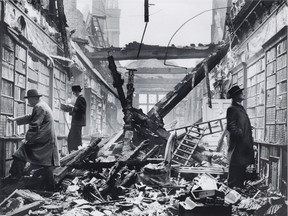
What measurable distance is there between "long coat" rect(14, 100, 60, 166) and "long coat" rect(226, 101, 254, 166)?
339 centimetres

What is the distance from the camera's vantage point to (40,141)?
5.75m

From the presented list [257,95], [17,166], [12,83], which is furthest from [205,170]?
[12,83]

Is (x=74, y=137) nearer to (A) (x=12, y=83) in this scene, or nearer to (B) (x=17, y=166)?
(A) (x=12, y=83)

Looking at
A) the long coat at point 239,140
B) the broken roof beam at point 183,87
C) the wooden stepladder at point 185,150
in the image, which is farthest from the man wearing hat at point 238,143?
the broken roof beam at point 183,87

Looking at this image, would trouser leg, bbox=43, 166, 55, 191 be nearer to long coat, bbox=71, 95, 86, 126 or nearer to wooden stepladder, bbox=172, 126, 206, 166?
long coat, bbox=71, 95, 86, 126

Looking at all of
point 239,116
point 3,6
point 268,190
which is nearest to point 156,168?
point 239,116

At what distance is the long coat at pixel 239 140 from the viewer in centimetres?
588

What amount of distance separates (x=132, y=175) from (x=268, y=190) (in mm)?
2972

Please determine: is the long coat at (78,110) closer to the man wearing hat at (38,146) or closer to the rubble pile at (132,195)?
the rubble pile at (132,195)

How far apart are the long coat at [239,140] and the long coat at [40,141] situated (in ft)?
11.1

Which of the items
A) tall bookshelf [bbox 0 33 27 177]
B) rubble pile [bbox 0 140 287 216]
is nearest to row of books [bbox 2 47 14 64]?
tall bookshelf [bbox 0 33 27 177]

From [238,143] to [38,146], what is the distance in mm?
3793

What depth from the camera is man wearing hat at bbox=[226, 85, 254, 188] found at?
5.88 m

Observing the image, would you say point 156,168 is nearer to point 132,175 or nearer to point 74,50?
point 132,175
